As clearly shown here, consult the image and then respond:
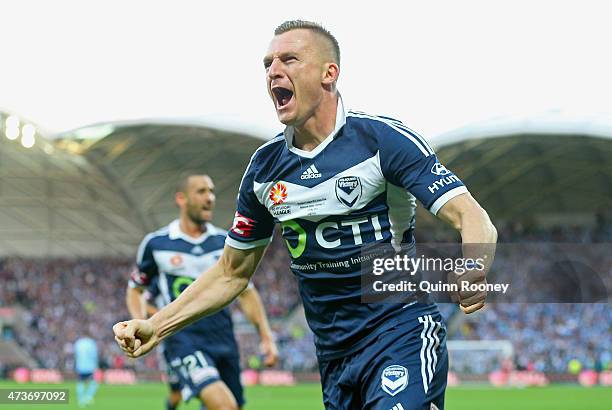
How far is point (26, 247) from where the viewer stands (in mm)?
61000

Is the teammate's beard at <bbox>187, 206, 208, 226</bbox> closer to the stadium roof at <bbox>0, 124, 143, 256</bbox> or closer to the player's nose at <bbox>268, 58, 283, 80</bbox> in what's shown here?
the player's nose at <bbox>268, 58, 283, 80</bbox>

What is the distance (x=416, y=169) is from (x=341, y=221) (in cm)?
51

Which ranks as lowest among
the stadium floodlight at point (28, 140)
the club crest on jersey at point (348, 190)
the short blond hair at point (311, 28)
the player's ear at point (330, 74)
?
the stadium floodlight at point (28, 140)

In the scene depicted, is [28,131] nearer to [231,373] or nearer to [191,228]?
[191,228]

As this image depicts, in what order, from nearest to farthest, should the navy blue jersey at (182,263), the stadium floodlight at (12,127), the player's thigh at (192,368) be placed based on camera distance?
the player's thigh at (192,368), the navy blue jersey at (182,263), the stadium floodlight at (12,127)

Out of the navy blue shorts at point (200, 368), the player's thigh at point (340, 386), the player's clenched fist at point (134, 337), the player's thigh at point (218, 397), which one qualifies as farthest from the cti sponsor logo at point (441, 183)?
the navy blue shorts at point (200, 368)

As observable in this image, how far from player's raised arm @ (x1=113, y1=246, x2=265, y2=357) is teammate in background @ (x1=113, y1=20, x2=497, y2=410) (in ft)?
0.10

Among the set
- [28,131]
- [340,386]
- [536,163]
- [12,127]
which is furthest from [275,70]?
[536,163]

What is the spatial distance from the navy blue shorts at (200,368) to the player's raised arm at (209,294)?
4262 millimetres

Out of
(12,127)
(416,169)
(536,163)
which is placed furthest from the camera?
(536,163)

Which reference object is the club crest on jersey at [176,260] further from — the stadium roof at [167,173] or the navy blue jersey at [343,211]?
the stadium roof at [167,173]

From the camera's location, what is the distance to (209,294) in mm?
5293

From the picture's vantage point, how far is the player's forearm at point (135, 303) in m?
11.1

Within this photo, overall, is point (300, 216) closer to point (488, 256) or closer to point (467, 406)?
point (488, 256)
